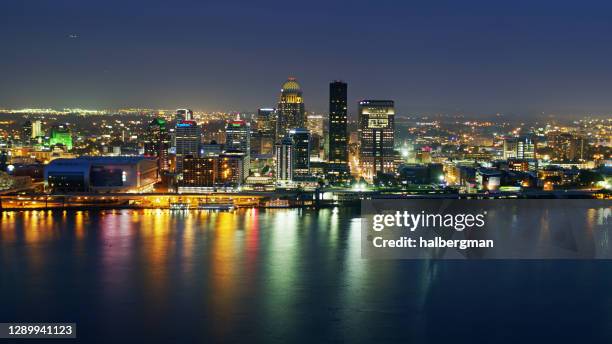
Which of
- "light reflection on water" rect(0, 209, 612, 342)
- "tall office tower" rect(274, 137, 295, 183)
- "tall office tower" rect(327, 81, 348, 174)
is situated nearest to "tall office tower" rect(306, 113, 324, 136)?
"tall office tower" rect(327, 81, 348, 174)

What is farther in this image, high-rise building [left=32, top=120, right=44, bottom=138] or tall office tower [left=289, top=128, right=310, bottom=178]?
high-rise building [left=32, top=120, right=44, bottom=138]

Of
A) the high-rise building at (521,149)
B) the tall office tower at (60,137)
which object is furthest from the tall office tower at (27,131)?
the high-rise building at (521,149)

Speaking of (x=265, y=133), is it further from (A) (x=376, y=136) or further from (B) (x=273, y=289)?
(B) (x=273, y=289)

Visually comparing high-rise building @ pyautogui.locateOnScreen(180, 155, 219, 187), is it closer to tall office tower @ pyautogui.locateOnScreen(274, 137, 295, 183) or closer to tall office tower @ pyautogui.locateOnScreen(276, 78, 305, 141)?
tall office tower @ pyautogui.locateOnScreen(274, 137, 295, 183)

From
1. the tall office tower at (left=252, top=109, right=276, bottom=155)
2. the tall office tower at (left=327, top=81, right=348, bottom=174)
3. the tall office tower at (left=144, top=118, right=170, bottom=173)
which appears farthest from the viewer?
the tall office tower at (left=252, top=109, right=276, bottom=155)

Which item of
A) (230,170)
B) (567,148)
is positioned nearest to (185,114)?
(230,170)

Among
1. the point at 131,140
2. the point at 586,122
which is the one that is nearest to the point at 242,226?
the point at 131,140
